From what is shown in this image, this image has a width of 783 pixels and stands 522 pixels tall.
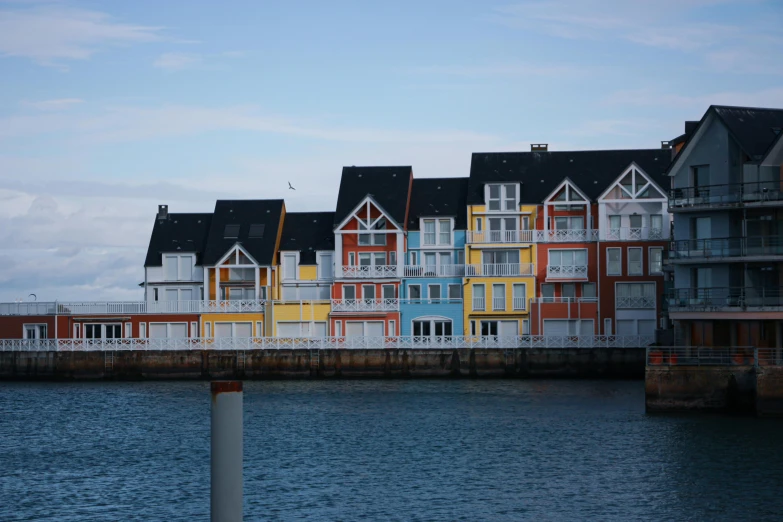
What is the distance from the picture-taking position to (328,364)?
73.1m

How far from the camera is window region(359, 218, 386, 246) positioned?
8144 cm

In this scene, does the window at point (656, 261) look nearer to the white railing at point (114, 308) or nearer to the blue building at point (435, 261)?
the blue building at point (435, 261)

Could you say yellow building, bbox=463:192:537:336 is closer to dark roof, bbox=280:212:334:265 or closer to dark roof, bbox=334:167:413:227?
Result: dark roof, bbox=334:167:413:227

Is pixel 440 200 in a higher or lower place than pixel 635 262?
higher

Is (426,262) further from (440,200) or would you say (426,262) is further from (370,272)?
(440,200)

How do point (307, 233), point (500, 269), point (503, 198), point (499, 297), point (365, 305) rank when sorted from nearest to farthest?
point (499, 297) < point (365, 305) < point (500, 269) < point (503, 198) < point (307, 233)

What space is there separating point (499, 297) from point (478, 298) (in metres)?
1.44

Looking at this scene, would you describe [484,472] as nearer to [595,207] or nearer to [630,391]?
[630,391]

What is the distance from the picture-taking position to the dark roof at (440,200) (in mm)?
82375

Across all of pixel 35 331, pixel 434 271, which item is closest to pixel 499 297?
pixel 434 271

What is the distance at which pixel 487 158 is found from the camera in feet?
276

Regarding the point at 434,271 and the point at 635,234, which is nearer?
the point at 635,234

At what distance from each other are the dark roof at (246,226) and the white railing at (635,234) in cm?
2432

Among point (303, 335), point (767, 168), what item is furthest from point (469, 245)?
point (767, 168)
